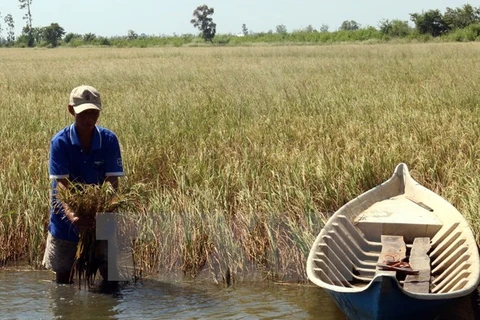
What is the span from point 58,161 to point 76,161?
15 centimetres

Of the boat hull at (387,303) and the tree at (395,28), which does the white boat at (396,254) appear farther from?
the tree at (395,28)

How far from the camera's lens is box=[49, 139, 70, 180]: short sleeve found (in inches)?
215

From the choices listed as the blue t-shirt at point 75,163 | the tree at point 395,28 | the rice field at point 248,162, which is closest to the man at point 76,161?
the blue t-shirt at point 75,163

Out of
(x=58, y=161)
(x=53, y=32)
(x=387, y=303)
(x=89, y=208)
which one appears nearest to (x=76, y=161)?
(x=58, y=161)

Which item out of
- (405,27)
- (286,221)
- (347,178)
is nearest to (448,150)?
(347,178)

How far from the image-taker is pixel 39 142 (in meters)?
8.77

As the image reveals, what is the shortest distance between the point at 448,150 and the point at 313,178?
1729mm

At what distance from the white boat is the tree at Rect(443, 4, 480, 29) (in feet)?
187

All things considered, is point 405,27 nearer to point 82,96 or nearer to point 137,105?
point 137,105

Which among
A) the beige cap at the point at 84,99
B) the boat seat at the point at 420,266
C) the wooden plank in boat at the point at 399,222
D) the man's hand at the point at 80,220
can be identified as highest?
the beige cap at the point at 84,99

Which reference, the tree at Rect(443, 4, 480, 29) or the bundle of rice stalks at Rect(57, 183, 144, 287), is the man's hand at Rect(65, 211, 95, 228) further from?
the tree at Rect(443, 4, 480, 29)

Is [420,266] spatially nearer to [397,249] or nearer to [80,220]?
[397,249]

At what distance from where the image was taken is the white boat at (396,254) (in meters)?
4.55

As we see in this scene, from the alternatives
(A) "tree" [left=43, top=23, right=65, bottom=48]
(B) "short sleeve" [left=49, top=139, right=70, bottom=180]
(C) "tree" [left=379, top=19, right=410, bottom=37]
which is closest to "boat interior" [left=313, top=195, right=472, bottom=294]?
(B) "short sleeve" [left=49, top=139, right=70, bottom=180]
